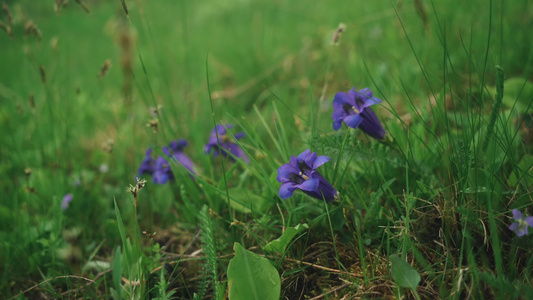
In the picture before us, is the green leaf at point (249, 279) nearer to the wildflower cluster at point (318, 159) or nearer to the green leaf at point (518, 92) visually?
the wildflower cluster at point (318, 159)

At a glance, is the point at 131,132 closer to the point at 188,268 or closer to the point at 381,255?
the point at 188,268

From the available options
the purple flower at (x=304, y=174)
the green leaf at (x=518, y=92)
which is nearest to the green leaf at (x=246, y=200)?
the purple flower at (x=304, y=174)

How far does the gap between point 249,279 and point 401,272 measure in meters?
0.40

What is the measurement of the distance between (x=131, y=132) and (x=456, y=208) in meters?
2.04

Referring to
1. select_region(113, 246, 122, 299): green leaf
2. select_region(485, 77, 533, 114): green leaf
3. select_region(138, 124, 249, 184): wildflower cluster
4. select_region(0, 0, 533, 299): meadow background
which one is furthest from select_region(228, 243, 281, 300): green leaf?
select_region(485, 77, 533, 114): green leaf

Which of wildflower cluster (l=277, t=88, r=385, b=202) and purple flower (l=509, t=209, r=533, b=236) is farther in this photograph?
wildflower cluster (l=277, t=88, r=385, b=202)

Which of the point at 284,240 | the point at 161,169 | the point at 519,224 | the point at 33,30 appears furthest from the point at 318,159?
the point at 33,30

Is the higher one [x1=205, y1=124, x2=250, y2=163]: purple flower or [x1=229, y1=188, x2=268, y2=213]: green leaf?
[x1=205, y1=124, x2=250, y2=163]: purple flower

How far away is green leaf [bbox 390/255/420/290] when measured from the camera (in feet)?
3.34

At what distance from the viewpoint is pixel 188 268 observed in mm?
1453

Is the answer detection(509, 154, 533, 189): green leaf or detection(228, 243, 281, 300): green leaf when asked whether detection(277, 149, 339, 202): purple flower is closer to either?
detection(228, 243, 281, 300): green leaf

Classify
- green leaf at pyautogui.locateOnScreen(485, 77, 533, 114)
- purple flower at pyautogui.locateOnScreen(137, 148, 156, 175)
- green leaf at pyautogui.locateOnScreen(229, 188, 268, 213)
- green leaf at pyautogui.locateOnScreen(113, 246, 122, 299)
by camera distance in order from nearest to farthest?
1. green leaf at pyautogui.locateOnScreen(113, 246, 122, 299)
2. green leaf at pyautogui.locateOnScreen(229, 188, 268, 213)
3. green leaf at pyautogui.locateOnScreen(485, 77, 533, 114)
4. purple flower at pyautogui.locateOnScreen(137, 148, 156, 175)

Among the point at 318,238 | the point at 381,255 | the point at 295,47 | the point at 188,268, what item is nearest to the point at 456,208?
the point at 381,255

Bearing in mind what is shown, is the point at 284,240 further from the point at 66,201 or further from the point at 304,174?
the point at 66,201
